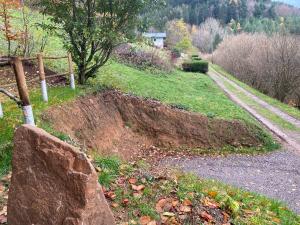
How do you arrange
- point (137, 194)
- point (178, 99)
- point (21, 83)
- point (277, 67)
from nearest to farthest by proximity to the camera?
point (137, 194)
point (21, 83)
point (178, 99)
point (277, 67)

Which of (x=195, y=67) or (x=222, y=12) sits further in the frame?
(x=222, y=12)

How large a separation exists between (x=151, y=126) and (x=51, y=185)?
34.2ft

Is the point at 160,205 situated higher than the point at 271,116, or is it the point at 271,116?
the point at 160,205

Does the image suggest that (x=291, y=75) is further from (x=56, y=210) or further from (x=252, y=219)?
(x=56, y=210)

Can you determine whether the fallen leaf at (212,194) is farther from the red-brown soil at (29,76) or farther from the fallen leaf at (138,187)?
the red-brown soil at (29,76)

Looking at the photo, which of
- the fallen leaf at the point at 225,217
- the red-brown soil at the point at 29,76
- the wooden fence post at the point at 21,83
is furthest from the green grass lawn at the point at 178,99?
the fallen leaf at the point at 225,217

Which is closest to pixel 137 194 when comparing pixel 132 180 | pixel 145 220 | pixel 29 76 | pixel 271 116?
pixel 132 180

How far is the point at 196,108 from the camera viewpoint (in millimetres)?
15695

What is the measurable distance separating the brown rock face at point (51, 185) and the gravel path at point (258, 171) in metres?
6.55

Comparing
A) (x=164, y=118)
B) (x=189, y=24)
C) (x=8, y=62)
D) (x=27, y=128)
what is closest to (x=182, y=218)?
(x=27, y=128)

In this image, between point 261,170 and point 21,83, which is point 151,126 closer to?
point 261,170

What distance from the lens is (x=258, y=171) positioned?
11.7 meters

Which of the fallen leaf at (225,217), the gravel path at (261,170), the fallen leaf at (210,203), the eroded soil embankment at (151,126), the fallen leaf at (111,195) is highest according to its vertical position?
the fallen leaf at (111,195)

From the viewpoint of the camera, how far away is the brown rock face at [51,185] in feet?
12.3
